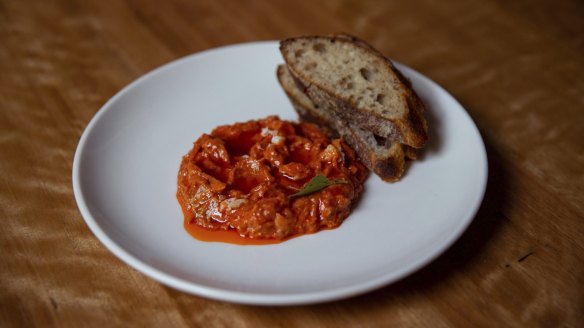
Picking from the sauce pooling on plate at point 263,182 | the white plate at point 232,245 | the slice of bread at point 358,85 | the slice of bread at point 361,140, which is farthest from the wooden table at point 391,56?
the slice of bread at point 358,85

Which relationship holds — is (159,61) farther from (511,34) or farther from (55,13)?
(511,34)

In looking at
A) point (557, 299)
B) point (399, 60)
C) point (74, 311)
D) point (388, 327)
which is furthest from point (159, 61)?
point (557, 299)

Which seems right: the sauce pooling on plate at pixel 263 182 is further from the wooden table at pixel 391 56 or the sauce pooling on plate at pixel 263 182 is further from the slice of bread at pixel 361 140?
the wooden table at pixel 391 56

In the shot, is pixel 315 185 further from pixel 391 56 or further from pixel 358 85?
pixel 391 56

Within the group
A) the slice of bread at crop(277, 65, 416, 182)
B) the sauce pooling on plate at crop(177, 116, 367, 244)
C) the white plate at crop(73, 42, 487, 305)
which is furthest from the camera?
the slice of bread at crop(277, 65, 416, 182)

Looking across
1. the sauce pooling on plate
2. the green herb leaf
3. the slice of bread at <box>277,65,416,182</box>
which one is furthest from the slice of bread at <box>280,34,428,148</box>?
the green herb leaf

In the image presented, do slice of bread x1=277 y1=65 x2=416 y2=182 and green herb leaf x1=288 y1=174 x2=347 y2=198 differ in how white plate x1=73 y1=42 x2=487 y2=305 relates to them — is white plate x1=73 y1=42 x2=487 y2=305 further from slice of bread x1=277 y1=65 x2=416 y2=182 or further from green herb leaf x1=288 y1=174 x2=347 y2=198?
green herb leaf x1=288 y1=174 x2=347 y2=198
